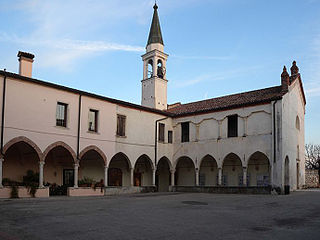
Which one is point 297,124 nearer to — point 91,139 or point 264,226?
point 91,139

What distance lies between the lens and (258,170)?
26.8 metres

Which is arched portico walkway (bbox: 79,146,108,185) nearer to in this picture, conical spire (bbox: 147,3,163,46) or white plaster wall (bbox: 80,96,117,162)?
white plaster wall (bbox: 80,96,117,162)

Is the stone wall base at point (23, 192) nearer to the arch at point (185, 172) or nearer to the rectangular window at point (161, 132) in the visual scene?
the rectangular window at point (161, 132)

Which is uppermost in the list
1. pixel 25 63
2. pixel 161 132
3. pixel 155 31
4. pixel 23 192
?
pixel 155 31

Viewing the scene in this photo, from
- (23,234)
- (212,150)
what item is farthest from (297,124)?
(23,234)

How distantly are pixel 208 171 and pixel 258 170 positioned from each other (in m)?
4.46

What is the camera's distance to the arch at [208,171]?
2912 cm

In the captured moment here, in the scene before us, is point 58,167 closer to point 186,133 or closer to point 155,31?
point 186,133

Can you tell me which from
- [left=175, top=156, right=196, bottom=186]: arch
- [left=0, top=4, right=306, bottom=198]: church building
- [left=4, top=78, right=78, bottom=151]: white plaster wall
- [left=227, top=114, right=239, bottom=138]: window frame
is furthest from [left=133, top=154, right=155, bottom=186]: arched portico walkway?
[left=4, top=78, right=78, bottom=151]: white plaster wall

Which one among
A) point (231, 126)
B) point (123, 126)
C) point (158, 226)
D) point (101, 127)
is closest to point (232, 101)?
point (231, 126)

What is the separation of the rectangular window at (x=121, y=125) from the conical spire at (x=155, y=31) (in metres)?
13.9

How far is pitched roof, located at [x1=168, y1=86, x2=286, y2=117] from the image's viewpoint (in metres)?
25.1

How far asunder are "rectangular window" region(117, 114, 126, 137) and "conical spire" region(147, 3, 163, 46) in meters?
13.9

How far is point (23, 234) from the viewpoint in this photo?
7.62 meters
